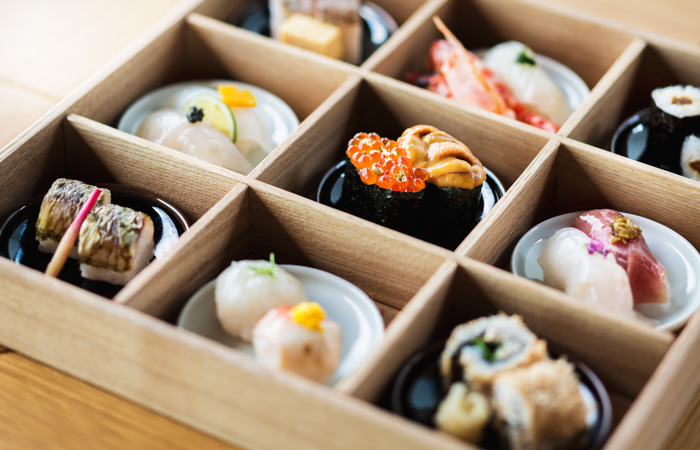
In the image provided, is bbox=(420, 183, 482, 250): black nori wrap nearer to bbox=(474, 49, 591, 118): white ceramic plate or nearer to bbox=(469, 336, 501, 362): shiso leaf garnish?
bbox=(469, 336, 501, 362): shiso leaf garnish

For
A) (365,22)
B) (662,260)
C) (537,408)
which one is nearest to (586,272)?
(662,260)

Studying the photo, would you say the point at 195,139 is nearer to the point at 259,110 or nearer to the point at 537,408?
the point at 259,110

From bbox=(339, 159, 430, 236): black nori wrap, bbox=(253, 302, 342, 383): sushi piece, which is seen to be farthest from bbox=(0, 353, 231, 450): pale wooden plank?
bbox=(339, 159, 430, 236): black nori wrap

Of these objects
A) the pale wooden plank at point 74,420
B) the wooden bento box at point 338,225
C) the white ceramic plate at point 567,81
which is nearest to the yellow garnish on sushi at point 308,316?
the wooden bento box at point 338,225

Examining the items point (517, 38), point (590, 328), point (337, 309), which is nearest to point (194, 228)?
point (337, 309)

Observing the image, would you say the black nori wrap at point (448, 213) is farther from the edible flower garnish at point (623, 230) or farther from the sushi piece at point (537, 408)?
the sushi piece at point (537, 408)

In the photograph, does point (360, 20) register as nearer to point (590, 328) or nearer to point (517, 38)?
point (517, 38)
